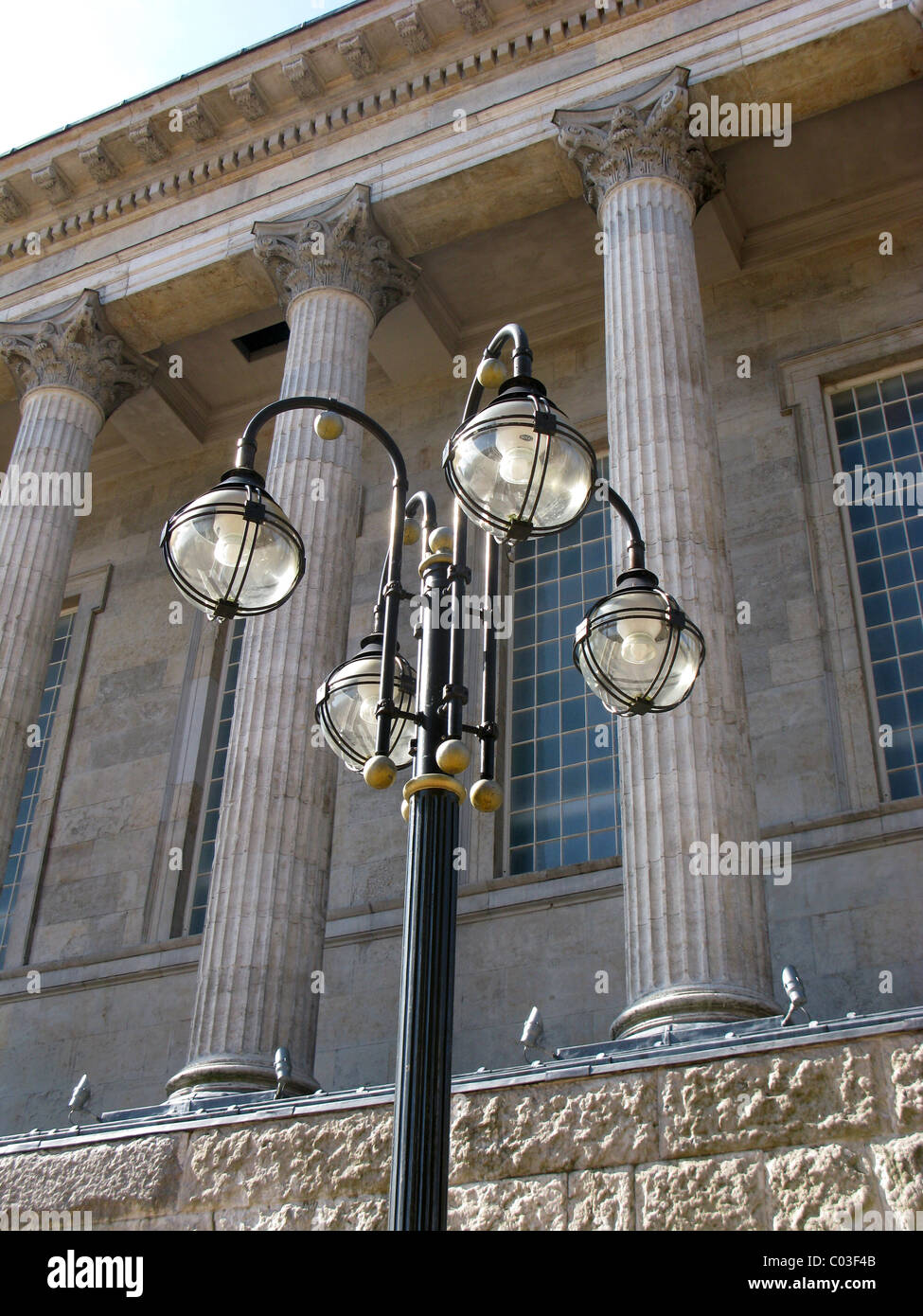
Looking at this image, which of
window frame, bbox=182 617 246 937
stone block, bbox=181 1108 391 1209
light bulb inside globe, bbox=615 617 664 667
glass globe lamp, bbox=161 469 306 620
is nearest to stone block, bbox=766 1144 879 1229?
stone block, bbox=181 1108 391 1209

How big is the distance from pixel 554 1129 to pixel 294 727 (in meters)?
6.95

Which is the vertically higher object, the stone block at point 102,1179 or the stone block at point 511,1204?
the stone block at point 102,1179

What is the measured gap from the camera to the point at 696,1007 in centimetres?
1198

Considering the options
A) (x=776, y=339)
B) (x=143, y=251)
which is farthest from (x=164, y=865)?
(x=776, y=339)

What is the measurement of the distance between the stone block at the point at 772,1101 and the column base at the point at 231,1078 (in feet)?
16.1

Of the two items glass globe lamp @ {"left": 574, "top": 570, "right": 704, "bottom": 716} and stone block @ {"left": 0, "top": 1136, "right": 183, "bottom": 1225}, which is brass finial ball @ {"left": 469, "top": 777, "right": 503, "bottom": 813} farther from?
stone block @ {"left": 0, "top": 1136, "right": 183, "bottom": 1225}

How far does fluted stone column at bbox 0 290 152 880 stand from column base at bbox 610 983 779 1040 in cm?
986

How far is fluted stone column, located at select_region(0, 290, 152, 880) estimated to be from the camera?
19.5 metres

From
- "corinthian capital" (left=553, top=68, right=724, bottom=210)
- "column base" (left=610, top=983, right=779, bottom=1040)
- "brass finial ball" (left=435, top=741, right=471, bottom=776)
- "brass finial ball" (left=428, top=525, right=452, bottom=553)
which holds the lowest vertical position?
"brass finial ball" (left=435, top=741, right=471, bottom=776)

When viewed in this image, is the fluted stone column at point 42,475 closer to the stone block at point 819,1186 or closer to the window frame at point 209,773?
the window frame at point 209,773

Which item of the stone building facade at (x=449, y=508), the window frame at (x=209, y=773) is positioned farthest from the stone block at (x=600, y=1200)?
the window frame at (x=209, y=773)

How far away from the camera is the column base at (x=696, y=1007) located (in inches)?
468
